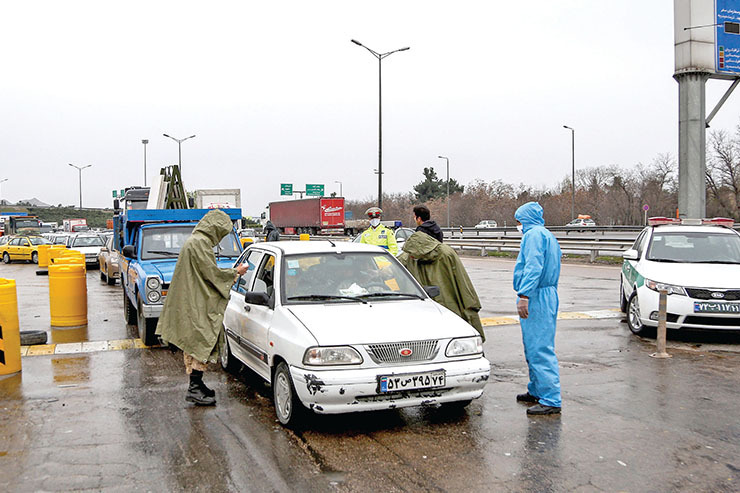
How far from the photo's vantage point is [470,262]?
29406 mm

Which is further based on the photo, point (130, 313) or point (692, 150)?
point (692, 150)

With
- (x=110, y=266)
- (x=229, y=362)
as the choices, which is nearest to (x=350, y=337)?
(x=229, y=362)

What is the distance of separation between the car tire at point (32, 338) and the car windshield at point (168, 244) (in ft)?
5.97

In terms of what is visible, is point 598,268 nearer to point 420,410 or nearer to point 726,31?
point 726,31

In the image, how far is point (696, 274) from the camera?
9.41 meters

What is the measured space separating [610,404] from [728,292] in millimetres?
3695

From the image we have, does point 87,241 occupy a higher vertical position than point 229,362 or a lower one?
higher

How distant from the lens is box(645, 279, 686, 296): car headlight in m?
9.14

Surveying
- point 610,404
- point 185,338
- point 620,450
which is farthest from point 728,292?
point 185,338

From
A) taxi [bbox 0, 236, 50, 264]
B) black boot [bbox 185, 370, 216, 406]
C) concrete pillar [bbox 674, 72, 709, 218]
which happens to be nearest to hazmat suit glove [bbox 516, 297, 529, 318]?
black boot [bbox 185, 370, 216, 406]

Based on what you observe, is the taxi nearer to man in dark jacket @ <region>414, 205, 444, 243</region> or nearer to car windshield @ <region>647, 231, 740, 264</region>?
man in dark jacket @ <region>414, 205, 444, 243</region>

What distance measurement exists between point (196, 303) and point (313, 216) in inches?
2096

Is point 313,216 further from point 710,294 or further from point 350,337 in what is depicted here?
point 350,337

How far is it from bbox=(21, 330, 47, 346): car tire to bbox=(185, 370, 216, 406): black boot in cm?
457
